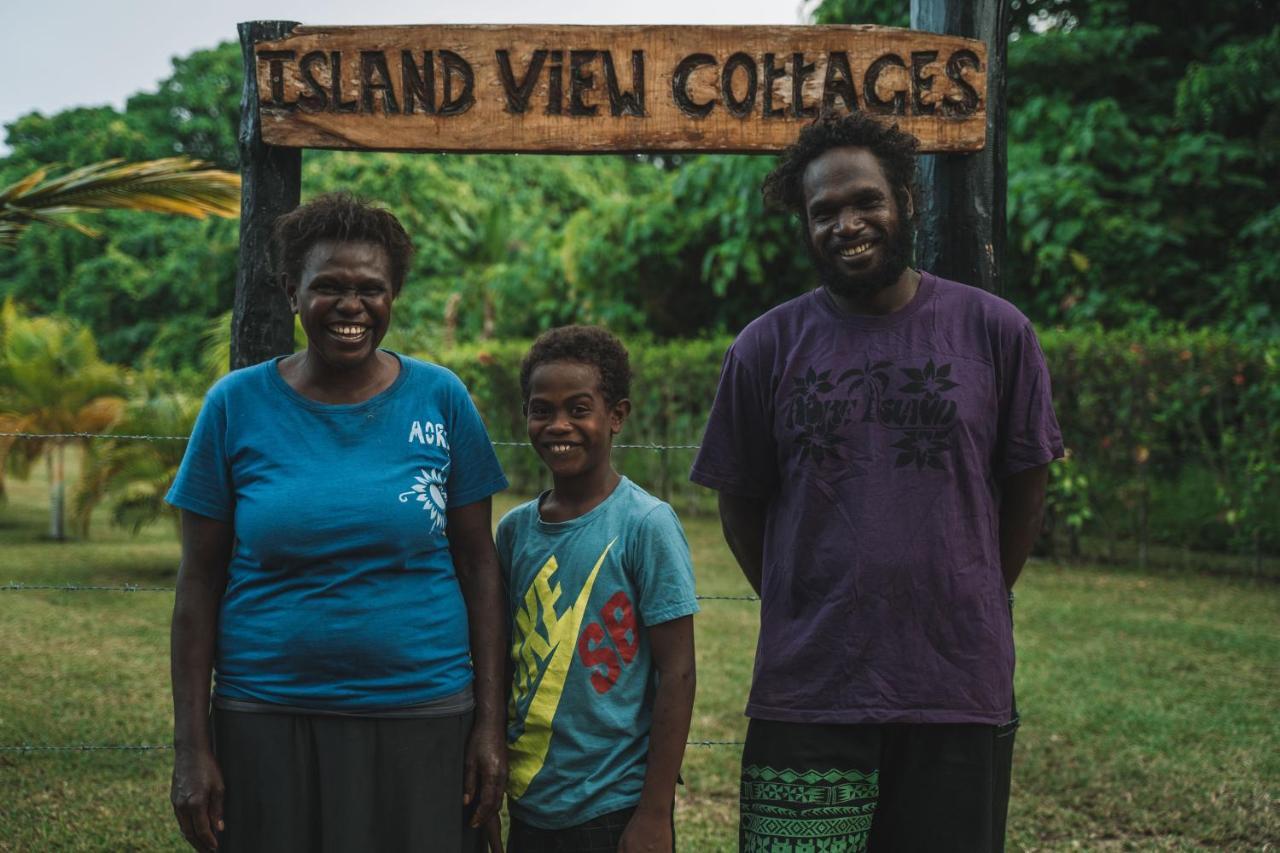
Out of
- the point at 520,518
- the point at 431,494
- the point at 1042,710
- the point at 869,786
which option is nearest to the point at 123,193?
the point at 520,518

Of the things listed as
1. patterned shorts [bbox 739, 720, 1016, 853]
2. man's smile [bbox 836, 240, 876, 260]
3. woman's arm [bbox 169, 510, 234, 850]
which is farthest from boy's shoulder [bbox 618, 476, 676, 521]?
woman's arm [bbox 169, 510, 234, 850]

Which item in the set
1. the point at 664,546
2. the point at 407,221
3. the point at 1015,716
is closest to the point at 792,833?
the point at 664,546

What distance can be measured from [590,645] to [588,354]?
1.95ft

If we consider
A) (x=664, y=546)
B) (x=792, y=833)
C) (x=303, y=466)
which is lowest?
(x=792, y=833)

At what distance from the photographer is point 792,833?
2219 millimetres

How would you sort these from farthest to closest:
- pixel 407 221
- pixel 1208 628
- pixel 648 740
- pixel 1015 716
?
pixel 407 221 → pixel 1208 628 → pixel 1015 716 → pixel 648 740

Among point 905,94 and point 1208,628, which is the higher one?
point 905,94

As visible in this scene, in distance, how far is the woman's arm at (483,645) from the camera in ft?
7.49

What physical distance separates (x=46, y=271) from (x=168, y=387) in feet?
73.0

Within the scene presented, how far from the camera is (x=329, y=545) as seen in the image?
2133 millimetres

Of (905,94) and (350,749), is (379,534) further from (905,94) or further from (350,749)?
(905,94)

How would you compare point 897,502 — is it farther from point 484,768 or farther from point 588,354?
point 484,768

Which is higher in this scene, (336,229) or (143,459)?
(336,229)

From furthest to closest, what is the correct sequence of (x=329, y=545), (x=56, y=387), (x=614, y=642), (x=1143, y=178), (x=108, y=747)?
(x=1143, y=178)
(x=56, y=387)
(x=108, y=747)
(x=614, y=642)
(x=329, y=545)
